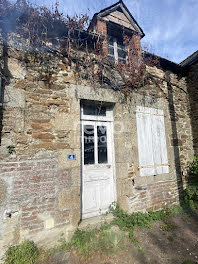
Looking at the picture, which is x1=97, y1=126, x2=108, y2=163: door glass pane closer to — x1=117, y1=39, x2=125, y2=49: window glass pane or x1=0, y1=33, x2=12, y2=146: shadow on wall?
x1=0, y1=33, x2=12, y2=146: shadow on wall

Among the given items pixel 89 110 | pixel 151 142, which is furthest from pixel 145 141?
pixel 89 110

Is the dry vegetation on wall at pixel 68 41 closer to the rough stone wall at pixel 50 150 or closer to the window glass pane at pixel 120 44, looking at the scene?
the rough stone wall at pixel 50 150

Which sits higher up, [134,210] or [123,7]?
[123,7]

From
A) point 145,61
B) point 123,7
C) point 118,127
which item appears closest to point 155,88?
point 145,61

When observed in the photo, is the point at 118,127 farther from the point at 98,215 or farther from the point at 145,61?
the point at 145,61

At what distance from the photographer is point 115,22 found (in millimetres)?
4000

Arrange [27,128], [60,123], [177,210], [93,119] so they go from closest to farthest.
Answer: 1. [27,128]
2. [60,123]
3. [93,119]
4. [177,210]

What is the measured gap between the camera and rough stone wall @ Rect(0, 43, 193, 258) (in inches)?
90.4

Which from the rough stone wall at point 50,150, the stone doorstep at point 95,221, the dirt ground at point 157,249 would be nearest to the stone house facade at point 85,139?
the rough stone wall at point 50,150

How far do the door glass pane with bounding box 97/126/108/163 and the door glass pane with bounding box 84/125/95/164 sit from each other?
0.18 m

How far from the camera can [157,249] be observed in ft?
7.77

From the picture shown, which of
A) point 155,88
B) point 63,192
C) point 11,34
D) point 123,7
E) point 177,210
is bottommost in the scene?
point 177,210

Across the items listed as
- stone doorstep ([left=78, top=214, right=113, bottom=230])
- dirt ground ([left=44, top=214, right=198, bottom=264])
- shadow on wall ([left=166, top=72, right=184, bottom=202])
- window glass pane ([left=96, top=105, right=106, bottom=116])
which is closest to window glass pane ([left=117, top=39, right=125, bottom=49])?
shadow on wall ([left=166, top=72, right=184, bottom=202])

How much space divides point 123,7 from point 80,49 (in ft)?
8.63
